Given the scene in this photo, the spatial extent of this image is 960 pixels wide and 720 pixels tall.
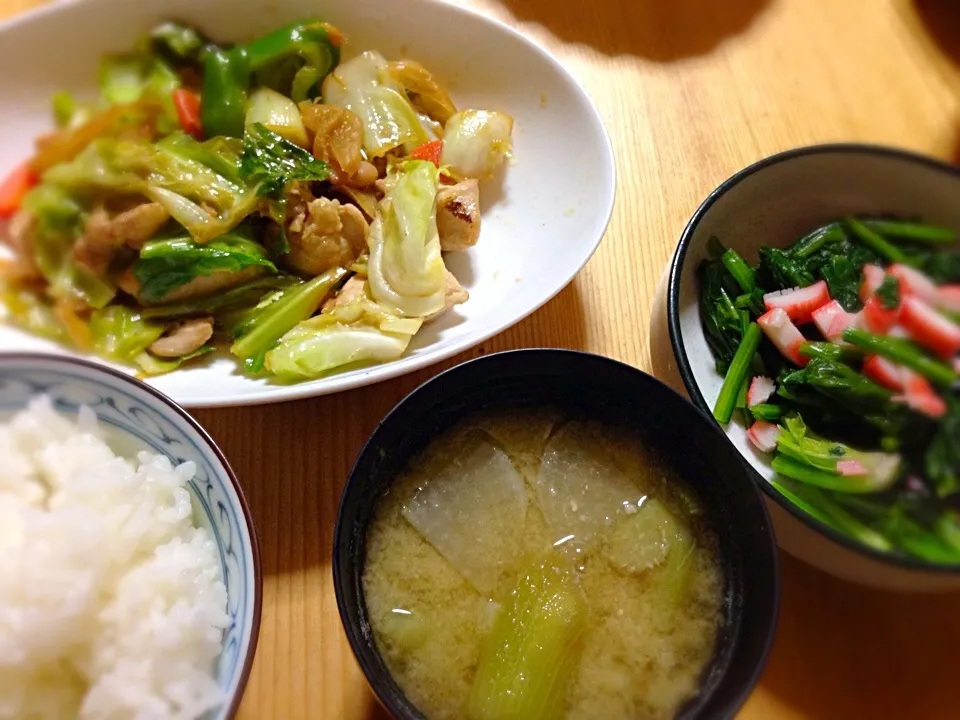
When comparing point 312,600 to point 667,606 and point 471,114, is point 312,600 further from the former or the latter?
point 471,114

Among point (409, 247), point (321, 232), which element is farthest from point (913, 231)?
point (321, 232)

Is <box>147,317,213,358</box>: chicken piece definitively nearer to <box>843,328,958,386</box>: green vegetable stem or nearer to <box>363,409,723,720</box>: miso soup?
<box>363,409,723,720</box>: miso soup

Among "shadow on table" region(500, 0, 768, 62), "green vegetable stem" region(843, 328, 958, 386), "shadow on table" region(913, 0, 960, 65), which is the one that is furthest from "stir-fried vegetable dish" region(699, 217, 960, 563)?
"shadow on table" region(500, 0, 768, 62)

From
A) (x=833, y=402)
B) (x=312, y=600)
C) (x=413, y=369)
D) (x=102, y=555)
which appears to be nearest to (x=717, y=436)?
(x=833, y=402)

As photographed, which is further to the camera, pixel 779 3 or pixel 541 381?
pixel 779 3

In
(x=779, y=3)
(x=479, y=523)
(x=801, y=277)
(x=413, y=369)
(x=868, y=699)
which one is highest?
(x=779, y=3)

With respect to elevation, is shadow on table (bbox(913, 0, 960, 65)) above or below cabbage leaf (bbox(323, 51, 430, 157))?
above
